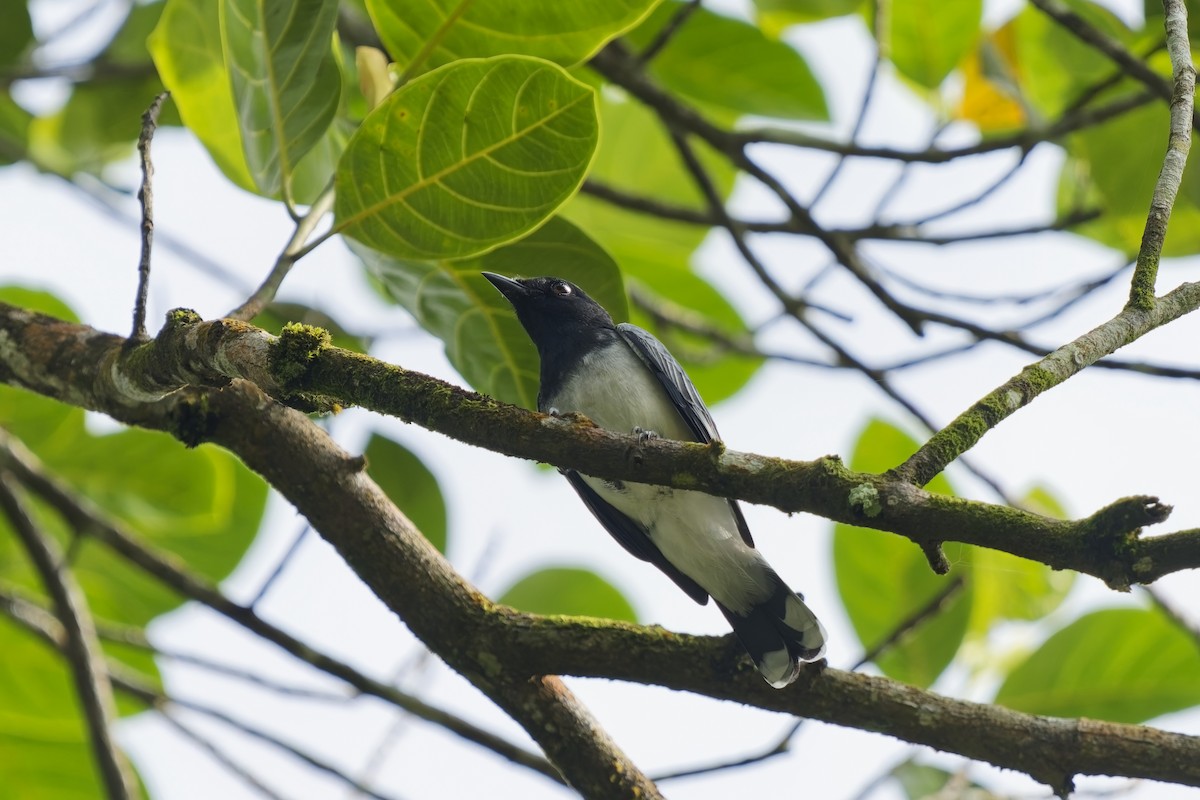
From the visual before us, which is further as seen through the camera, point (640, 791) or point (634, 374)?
point (634, 374)

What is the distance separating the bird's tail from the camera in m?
3.09

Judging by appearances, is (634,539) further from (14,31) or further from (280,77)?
(14,31)

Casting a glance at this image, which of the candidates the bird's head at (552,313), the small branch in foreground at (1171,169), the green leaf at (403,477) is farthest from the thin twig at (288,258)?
the small branch in foreground at (1171,169)

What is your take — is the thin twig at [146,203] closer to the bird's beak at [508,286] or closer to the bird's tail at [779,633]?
the bird's beak at [508,286]

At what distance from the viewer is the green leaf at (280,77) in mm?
3180

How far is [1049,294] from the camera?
475 cm

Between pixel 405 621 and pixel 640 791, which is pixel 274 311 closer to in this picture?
pixel 405 621

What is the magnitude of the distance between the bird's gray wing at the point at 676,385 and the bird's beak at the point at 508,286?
1.46 feet

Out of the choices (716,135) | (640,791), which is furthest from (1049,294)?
(640,791)

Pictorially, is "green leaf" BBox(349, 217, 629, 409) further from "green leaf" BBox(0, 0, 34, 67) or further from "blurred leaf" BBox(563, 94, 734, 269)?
"green leaf" BBox(0, 0, 34, 67)

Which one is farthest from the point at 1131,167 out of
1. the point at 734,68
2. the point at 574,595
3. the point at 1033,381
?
the point at 574,595

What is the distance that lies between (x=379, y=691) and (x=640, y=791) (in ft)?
3.55

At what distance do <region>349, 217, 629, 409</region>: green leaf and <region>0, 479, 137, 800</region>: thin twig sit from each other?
167cm

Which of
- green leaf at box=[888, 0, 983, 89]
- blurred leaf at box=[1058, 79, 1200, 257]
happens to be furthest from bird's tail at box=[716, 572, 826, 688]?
green leaf at box=[888, 0, 983, 89]
